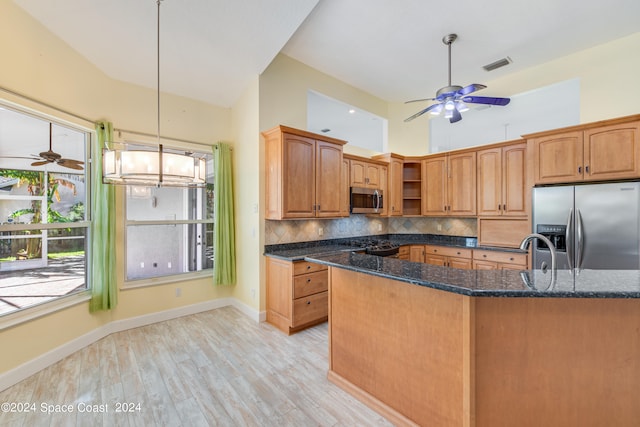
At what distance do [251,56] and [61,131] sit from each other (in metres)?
2.21

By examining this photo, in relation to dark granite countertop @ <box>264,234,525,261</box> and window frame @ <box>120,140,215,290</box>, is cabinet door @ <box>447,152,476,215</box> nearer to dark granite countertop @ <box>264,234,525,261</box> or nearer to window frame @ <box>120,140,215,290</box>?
dark granite countertop @ <box>264,234,525,261</box>

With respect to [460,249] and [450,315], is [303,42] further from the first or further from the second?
[460,249]

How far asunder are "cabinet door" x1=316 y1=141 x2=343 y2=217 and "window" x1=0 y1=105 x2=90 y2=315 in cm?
278

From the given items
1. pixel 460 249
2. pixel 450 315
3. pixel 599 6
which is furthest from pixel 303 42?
pixel 460 249

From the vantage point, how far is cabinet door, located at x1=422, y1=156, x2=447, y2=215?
15.5ft

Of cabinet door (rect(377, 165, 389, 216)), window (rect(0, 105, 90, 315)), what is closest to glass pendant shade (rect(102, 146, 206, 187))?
window (rect(0, 105, 90, 315))

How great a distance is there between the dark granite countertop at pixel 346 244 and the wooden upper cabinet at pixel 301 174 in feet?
1.63

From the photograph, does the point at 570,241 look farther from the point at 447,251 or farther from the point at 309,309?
the point at 309,309

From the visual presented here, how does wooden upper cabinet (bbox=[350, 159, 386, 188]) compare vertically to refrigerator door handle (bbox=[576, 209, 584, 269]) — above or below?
above

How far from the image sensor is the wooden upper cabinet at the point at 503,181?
3889 mm

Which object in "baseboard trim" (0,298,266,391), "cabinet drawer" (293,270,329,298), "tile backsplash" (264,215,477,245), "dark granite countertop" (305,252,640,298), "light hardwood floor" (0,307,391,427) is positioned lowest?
"light hardwood floor" (0,307,391,427)

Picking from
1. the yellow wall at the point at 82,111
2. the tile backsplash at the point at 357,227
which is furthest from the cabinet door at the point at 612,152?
the yellow wall at the point at 82,111

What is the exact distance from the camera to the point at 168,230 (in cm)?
384

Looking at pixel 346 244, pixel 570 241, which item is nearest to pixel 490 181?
pixel 570 241
